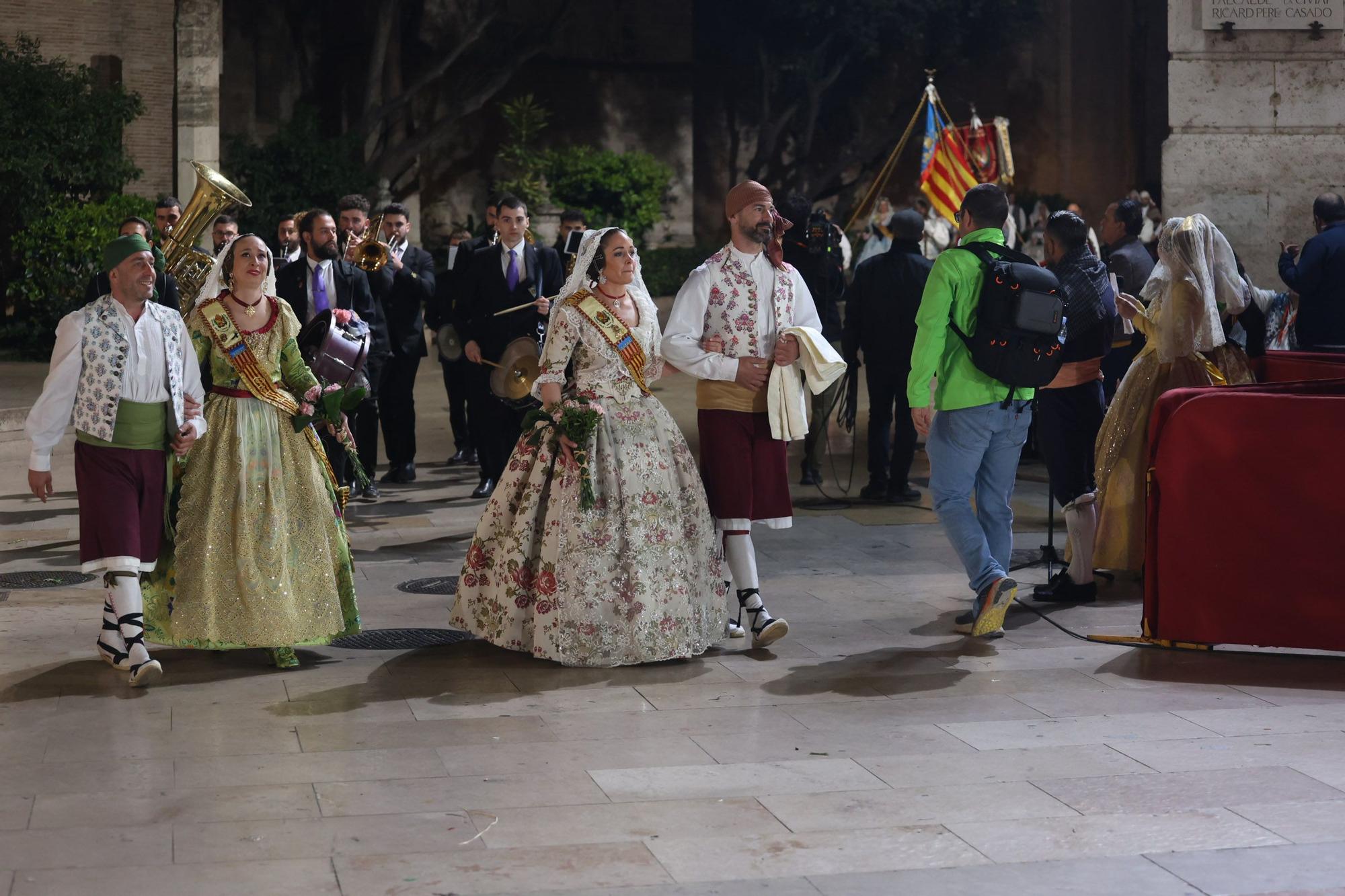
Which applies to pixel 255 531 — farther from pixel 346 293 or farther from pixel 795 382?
pixel 346 293

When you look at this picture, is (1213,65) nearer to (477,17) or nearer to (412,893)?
(412,893)

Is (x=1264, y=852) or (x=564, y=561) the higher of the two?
(x=564, y=561)

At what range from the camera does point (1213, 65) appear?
1333 centimetres

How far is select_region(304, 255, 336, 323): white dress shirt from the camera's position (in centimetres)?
1072

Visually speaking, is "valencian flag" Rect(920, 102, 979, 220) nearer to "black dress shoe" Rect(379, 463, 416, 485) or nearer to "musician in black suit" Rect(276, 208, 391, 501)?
"black dress shoe" Rect(379, 463, 416, 485)

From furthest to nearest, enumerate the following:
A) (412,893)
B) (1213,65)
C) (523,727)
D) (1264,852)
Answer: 1. (1213,65)
2. (523,727)
3. (1264,852)
4. (412,893)

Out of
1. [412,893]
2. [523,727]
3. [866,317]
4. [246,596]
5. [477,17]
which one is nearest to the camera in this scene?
[412,893]

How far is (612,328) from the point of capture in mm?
6785

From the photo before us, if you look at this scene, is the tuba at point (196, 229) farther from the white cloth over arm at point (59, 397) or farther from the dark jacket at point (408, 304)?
the dark jacket at point (408, 304)

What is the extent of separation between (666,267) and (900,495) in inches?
710

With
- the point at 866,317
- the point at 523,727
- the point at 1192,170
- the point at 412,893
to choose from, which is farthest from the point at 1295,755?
the point at 1192,170

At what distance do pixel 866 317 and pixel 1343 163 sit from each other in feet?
15.8

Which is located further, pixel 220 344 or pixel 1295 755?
pixel 220 344

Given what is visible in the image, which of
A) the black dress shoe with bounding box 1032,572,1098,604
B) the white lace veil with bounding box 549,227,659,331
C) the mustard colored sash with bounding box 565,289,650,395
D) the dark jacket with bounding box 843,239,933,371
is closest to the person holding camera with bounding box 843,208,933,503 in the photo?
the dark jacket with bounding box 843,239,933,371
